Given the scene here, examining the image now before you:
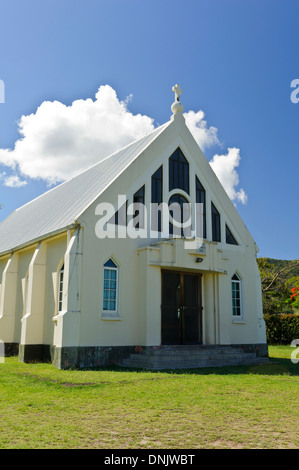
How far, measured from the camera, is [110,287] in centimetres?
1576

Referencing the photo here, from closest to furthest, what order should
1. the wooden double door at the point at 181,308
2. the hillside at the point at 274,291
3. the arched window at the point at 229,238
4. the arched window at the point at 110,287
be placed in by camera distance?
the arched window at the point at 110,287, the wooden double door at the point at 181,308, the arched window at the point at 229,238, the hillside at the point at 274,291

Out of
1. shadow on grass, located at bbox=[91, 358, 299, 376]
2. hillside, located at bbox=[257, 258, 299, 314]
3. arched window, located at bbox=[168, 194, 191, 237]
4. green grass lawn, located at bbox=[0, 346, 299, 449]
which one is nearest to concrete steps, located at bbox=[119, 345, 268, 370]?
shadow on grass, located at bbox=[91, 358, 299, 376]

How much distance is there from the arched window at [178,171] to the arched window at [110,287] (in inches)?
175

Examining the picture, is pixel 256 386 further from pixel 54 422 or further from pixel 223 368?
pixel 54 422

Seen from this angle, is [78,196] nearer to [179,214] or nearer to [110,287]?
[179,214]

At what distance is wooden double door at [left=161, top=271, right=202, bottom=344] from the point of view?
55.7 ft

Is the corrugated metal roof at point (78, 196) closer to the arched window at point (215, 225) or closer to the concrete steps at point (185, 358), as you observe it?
the arched window at point (215, 225)

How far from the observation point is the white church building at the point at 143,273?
1499 centimetres

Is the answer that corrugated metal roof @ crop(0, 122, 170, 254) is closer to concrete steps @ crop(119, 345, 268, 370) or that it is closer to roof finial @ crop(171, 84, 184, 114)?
roof finial @ crop(171, 84, 184, 114)

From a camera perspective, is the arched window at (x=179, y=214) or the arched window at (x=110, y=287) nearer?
the arched window at (x=110, y=287)

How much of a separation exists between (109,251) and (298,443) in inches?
423

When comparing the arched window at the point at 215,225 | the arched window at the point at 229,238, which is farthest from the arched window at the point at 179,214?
the arched window at the point at 229,238

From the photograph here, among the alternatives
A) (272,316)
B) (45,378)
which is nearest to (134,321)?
(45,378)

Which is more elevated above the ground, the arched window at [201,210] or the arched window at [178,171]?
the arched window at [178,171]
